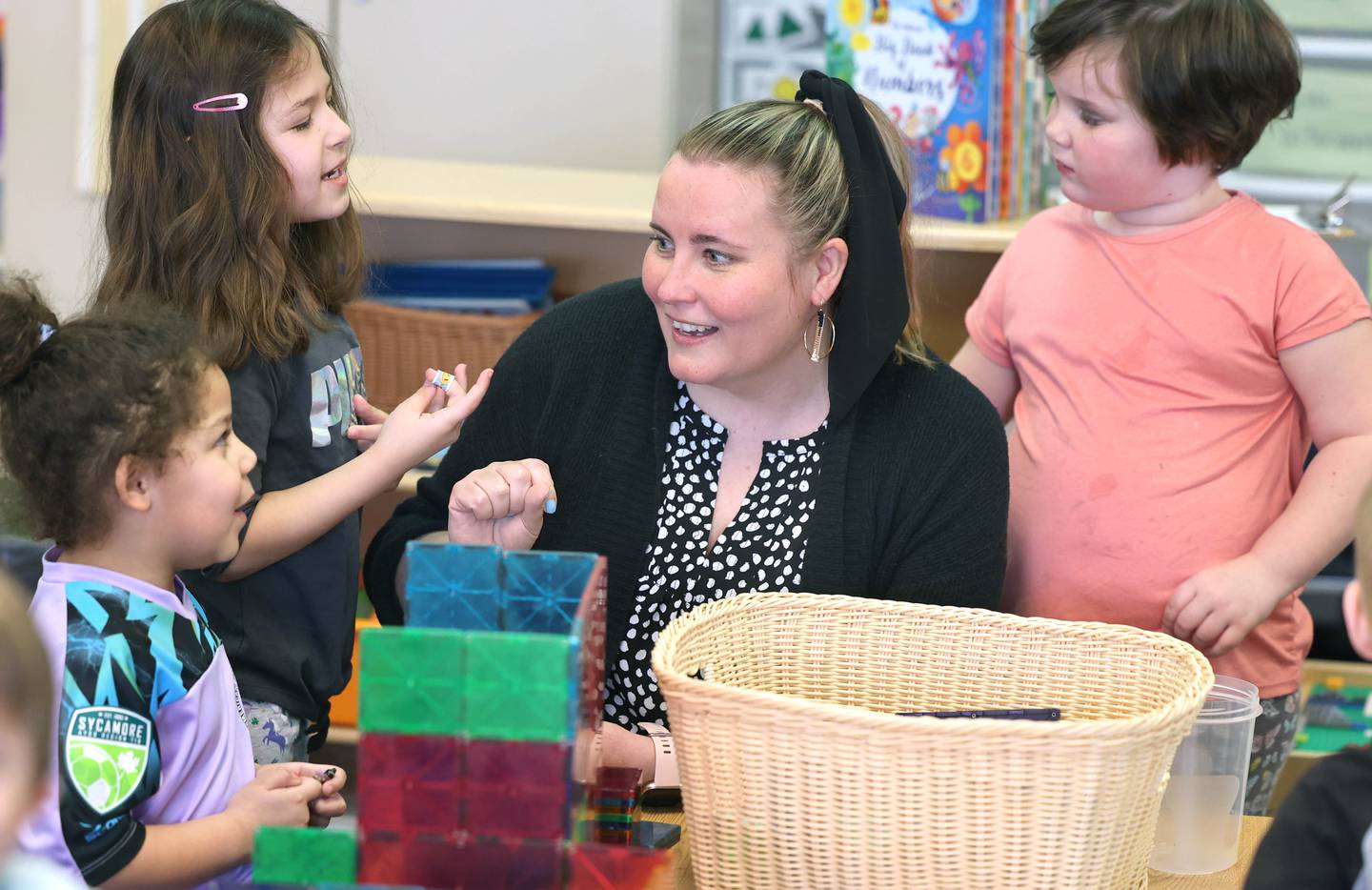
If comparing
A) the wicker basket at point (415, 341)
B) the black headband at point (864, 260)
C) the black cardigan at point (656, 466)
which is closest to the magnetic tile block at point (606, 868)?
the black cardigan at point (656, 466)

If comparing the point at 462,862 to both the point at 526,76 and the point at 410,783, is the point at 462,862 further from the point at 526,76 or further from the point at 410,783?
the point at 526,76

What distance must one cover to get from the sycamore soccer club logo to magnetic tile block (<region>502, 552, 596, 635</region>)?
300 millimetres

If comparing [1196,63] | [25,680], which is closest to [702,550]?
[1196,63]

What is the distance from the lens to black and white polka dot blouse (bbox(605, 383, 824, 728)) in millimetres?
1594

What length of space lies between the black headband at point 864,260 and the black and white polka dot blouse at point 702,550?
9 cm

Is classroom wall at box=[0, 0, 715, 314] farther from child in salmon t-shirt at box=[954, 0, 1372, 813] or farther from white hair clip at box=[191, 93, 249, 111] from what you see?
Answer: white hair clip at box=[191, 93, 249, 111]

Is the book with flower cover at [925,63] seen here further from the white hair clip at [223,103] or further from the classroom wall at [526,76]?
the classroom wall at [526,76]

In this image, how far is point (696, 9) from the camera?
137 inches

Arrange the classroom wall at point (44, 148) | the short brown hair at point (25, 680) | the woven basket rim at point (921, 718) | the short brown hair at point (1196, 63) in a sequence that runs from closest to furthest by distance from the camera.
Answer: the short brown hair at point (25, 680) → the woven basket rim at point (921, 718) → the short brown hair at point (1196, 63) → the classroom wall at point (44, 148)

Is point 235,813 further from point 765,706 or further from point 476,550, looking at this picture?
point 765,706

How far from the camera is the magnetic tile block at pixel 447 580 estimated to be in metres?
1.06

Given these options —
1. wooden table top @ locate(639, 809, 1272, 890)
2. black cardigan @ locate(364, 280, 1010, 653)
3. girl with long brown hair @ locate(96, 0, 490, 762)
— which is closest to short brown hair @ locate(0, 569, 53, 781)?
wooden table top @ locate(639, 809, 1272, 890)

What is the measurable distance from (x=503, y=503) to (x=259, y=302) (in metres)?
0.36

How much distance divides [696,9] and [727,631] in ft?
8.16
